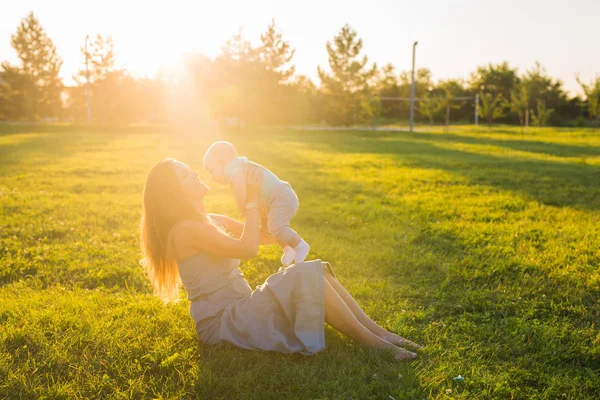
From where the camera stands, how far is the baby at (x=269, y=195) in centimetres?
411

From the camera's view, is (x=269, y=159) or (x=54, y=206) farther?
(x=269, y=159)

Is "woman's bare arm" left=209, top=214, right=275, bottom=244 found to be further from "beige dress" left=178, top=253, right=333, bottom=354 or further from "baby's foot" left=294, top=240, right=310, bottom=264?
"beige dress" left=178, top=253, right=333, bottom=354

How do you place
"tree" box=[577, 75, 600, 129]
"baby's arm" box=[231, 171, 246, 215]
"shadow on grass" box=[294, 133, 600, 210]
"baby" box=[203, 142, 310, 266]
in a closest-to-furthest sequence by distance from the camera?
"baby's arm" box=[231, 171, 246, 215], "baby" box=[203, 142, 310, 266], "shadow on grass" box=[294, 133, 600, 210], "tree" box=[577, 75, 600, 129]

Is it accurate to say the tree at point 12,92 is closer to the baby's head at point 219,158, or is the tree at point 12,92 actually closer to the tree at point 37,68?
the tree at point 37,68

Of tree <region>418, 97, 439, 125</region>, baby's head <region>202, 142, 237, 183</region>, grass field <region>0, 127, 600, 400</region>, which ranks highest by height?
tree <region>418, 97, 439, 125</region>

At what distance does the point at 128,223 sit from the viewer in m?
8.11

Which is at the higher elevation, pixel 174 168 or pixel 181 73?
pixel 181 73

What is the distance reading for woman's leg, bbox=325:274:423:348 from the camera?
3854mm

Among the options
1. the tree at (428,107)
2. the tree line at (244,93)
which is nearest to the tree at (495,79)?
the tree line at (244,93)

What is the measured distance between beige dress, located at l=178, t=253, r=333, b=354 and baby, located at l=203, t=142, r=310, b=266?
1.82 ft

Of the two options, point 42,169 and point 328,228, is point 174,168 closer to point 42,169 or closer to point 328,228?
point 328,228

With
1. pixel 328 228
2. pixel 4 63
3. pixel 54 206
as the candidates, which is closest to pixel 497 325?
pixel 328 228

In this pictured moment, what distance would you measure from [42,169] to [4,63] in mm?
42489

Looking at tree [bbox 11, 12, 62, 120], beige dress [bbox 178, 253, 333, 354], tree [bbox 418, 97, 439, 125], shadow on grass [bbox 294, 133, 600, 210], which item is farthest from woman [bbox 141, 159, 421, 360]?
tree [bbox 11, 12, 62, 120]
